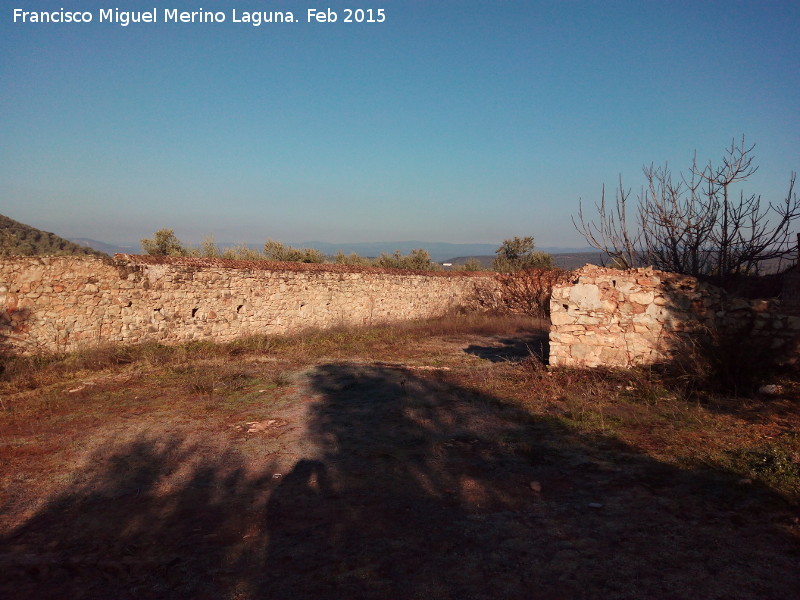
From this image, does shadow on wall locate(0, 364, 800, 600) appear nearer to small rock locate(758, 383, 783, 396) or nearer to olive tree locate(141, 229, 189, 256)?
small rock locate(758, 383, 783, 396)

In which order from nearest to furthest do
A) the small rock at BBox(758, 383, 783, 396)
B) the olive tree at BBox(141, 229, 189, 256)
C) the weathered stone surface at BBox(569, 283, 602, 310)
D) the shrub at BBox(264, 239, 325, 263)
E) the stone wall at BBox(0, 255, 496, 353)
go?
the small rock at BBox(758, 383, 783, 396) < the weathered stone surface at BBox(569, 283, 602, 310) < the stone wall at BBox(0, 255, 496, 353) < the olive tree at BBox(141, 229, 189, 256) < the shrub at BBox(264, 239, 325, 263)

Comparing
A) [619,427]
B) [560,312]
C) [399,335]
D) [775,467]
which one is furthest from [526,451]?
[399,335]

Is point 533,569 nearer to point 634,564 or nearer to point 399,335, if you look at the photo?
point 634,564

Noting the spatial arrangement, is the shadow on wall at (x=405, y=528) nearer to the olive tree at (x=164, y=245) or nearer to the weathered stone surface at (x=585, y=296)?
the weathered stone surface at (x=585, y=296)

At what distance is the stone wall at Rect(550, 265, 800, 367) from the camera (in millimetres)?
7996

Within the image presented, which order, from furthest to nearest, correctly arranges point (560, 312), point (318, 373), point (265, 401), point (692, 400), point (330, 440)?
1. point (318, 373)
2. point (560, 312)
3. point (265, 401)
4. point (692, 400)
5. point (330, 440)

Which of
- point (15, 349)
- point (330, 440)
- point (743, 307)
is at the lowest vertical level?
point (330, 440)

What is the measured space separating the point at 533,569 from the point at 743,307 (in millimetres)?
6853

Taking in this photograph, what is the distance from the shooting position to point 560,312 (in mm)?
9250

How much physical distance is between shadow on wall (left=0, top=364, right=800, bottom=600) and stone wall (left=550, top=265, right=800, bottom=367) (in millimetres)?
3336

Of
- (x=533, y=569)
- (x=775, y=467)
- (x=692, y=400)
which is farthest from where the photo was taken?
(x=692, y=400)

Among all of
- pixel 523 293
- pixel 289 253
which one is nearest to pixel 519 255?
pixel 523 293

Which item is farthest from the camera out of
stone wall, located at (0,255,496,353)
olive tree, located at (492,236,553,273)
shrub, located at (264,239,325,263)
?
olive tree, located at (492,236,553,273)

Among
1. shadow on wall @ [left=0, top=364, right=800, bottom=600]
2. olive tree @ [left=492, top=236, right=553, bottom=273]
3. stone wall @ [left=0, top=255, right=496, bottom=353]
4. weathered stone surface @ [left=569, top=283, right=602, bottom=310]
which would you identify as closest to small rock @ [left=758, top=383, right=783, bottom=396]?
weathered stone surface @ [left=569, top=283, right=602, bottom=310]
